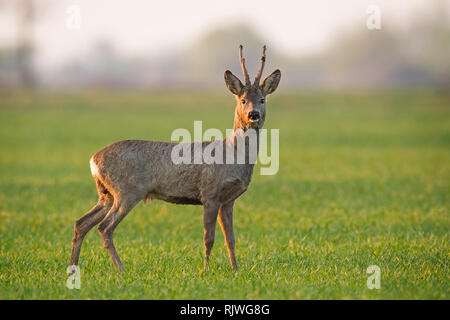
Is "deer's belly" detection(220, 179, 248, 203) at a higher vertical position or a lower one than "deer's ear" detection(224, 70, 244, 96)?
lower

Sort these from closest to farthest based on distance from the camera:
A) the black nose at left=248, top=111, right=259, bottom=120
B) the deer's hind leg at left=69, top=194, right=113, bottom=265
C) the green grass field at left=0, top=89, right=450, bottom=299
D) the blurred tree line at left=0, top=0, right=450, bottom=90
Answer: the green grass field at left=0, top=89, right=450, bottom=299 → the black nose at left=248, top=111, right=259, bottom=120 → the deer's hind leg at left=69, top=194, right=113, bottom=265 → the blurred tree line at left=0, top=0, right=450, bottom=90

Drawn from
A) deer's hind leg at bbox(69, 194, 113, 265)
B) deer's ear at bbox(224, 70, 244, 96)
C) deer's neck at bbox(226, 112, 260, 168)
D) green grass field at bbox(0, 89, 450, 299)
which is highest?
deer's ear at bbox(224, 70, 244, 96)

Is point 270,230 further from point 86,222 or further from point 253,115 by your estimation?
point 86,222

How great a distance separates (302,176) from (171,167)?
11142mm

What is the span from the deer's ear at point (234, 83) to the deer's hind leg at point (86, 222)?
2199 millimetres

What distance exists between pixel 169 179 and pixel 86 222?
1244mm

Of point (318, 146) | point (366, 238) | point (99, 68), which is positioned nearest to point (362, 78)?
point (99, 68)

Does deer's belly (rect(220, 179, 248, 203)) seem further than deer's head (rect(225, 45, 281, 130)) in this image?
Yes

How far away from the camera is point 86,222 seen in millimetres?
8633

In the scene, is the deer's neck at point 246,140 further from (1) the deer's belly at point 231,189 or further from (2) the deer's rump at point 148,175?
(2) the deer's rump at point 148,175

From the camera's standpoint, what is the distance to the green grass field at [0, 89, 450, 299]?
25.5 feet

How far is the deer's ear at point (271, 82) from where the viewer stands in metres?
8.62

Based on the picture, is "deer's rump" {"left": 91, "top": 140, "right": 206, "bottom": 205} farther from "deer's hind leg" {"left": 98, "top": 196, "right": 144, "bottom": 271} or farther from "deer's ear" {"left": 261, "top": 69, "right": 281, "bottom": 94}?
"deer's ear" {"left": 261, "top": 69, "right": 281, "bottom": 94}

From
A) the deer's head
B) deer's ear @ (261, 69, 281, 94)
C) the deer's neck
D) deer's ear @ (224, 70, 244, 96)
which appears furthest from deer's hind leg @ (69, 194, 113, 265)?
deer's ear @ (261, 69, 281, 94)
